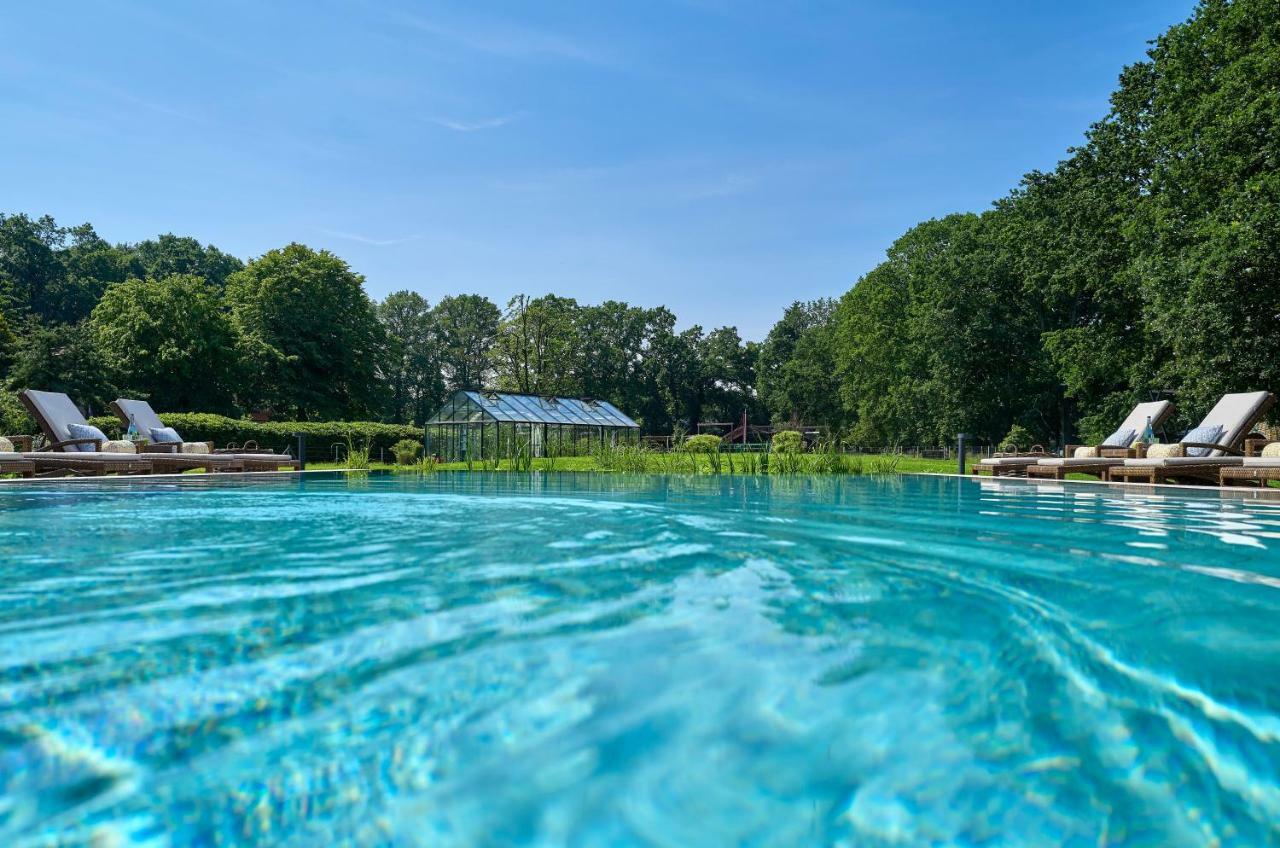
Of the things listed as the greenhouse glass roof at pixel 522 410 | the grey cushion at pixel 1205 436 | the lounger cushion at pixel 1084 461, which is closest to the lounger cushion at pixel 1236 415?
the grey cushion at pixel 1205 436

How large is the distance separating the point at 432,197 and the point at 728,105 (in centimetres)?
865

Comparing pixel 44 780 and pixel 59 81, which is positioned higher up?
pixel 59 81

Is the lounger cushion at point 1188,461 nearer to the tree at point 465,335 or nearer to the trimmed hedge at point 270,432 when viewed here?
the trimmed hedge at point 270,432

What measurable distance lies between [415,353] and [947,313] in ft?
117

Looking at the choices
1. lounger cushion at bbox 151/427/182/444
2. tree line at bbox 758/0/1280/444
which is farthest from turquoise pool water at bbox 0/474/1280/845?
tree line at bbox 758/0/1280/444

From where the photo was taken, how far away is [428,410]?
164ft

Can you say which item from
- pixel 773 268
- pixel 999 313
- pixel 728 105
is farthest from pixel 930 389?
pixel 728 105

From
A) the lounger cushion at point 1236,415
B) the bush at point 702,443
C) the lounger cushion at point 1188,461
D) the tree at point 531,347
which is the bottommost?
the bush at point 702,443

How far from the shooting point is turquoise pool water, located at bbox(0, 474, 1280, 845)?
4.45 ft

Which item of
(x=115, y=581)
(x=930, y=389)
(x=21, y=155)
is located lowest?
(x=115, y=581)

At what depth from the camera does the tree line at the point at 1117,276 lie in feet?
47.9

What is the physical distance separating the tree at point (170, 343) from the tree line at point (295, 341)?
0.05 m

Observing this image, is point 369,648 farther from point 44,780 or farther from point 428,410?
point 428,410

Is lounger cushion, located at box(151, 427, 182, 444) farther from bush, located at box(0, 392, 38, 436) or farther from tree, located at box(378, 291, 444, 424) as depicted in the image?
tree, located at box(378, 291, 444, 424)
